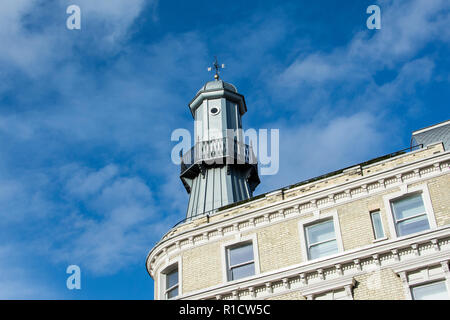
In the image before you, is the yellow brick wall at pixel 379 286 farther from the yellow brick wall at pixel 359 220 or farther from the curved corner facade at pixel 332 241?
the yellow brick wall at pixel 359 220

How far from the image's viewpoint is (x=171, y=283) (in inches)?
1309

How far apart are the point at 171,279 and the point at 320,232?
797 cm

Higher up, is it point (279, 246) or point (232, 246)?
point (232, 246)

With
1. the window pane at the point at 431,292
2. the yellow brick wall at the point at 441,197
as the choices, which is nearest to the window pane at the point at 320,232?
the yellow brick wall at the point at 441,197

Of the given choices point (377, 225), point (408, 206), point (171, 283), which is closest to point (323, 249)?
point (377, 225)

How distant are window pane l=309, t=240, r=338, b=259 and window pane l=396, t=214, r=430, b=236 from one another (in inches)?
111

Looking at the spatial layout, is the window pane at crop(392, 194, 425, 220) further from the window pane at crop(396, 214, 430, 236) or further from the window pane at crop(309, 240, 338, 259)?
the window pane at crop(309, 240, 338, 259)

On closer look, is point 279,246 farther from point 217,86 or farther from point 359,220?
point 217,86

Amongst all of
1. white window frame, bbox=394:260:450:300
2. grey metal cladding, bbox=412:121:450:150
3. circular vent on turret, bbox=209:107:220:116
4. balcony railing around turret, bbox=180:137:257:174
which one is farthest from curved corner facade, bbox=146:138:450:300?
circular vent on turret, bbox=209:107:220:116

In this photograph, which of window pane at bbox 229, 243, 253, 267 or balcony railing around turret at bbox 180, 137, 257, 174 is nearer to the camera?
window pane at bbox 229, 243, 253, 267

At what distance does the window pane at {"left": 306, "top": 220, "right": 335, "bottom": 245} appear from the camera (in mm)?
29922

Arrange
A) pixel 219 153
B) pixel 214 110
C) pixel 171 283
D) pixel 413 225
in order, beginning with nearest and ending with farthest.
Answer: pixel 413 225
pixel 171 283
pixel 219 153
pixel 214 110

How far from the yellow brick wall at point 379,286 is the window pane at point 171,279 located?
31.0ft
